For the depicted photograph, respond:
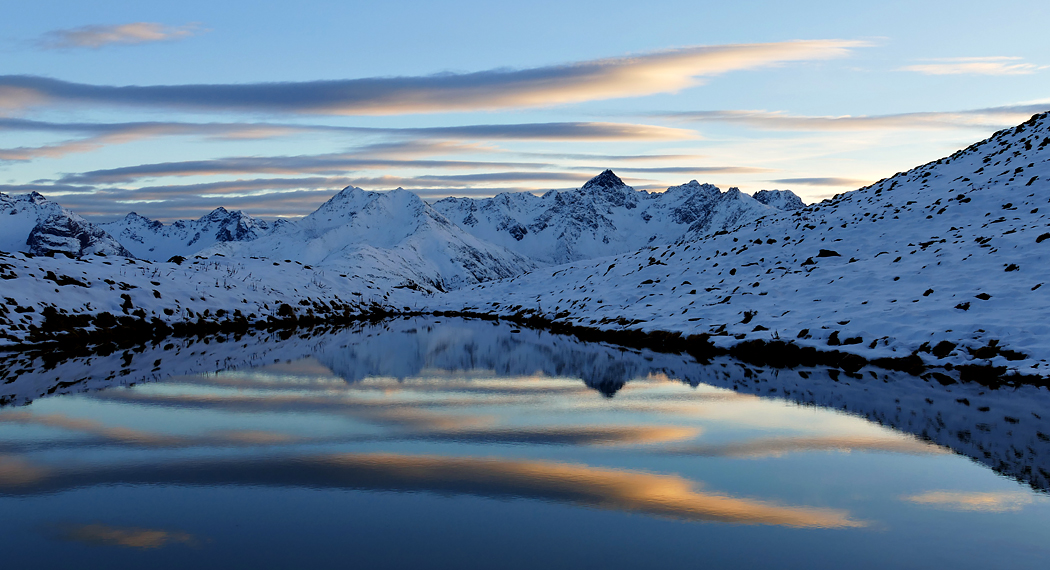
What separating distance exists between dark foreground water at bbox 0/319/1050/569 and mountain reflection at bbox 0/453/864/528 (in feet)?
0.14

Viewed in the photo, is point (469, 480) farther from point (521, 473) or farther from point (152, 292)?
point (152, 292)

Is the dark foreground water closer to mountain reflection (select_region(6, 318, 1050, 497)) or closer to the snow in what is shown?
mountain reflection (select_region(6, 318, 1050, 497))

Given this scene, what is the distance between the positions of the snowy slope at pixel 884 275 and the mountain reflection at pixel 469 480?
12623mm

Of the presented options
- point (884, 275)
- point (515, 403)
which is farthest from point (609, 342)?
point (515, 403)

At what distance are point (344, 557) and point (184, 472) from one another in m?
3.94

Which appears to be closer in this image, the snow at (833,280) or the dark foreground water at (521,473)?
the dark foreground water at (521,473)

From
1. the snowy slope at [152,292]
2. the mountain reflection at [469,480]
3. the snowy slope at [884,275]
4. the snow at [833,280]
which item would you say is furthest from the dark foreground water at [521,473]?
the snowy slope at [152,292]

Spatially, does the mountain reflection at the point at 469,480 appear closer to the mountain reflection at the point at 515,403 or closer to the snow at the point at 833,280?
the mountain reflection at the point at 515,403

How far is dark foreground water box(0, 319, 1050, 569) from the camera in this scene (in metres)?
6.97

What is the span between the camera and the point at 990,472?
9586mm

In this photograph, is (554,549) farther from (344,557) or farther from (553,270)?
(553,270)

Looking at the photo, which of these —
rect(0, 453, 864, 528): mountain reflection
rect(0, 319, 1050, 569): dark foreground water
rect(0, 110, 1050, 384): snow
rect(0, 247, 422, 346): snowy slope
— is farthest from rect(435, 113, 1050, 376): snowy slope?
rect(0, 247, 422, 346): snowy slope

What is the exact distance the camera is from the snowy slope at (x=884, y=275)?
71.6 ft

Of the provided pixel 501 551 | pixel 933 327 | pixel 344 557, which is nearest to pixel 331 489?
pixel 344 557
